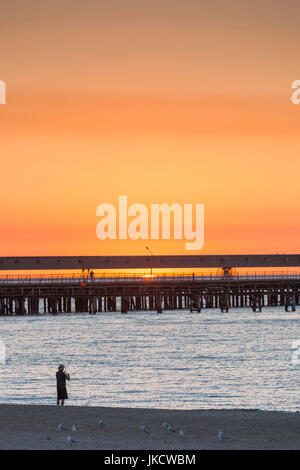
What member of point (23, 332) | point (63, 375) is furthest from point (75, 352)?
point (63, 375)

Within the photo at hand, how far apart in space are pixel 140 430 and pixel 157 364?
2978cm

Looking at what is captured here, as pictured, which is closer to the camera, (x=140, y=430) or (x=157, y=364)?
(x=140, y=430)

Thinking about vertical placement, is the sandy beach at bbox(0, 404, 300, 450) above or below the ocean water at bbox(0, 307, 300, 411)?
above

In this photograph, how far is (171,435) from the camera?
78.8ft

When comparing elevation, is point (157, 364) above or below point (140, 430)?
below

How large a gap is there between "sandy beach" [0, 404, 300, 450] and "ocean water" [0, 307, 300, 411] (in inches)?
287

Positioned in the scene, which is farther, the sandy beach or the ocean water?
the ocean water

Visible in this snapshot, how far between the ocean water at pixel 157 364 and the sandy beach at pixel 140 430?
287 inches

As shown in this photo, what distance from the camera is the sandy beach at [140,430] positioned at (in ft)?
→ 73.6

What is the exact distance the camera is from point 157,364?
54469 mm

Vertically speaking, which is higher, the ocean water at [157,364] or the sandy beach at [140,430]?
the sandy beach at [140,430]

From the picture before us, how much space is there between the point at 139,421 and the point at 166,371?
23.4 meters

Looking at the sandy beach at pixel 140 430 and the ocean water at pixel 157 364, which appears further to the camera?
the ocean water at pixel 157 364

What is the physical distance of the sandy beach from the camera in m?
22.4
